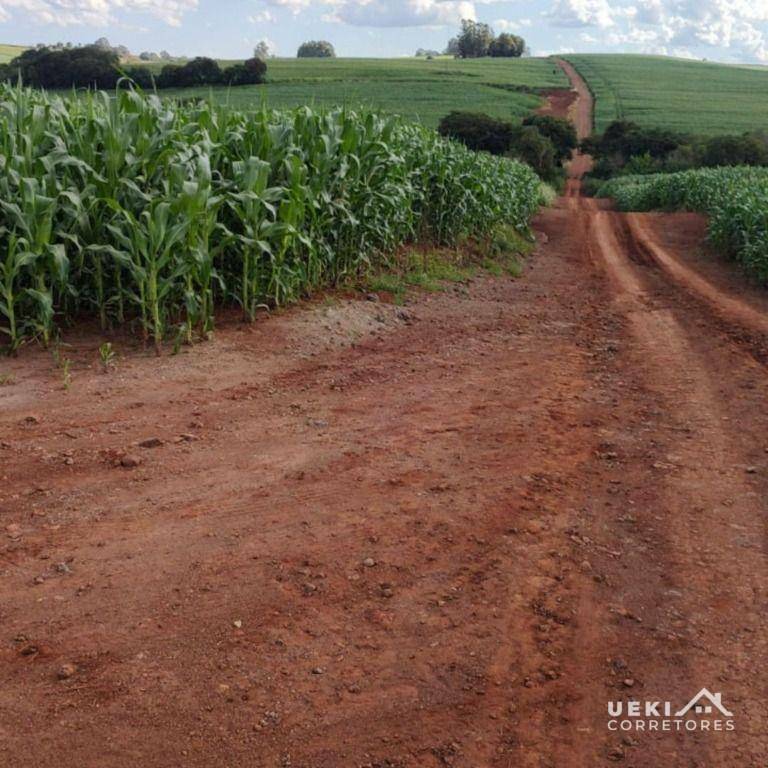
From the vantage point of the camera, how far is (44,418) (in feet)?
18.2

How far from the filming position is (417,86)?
6969 cm

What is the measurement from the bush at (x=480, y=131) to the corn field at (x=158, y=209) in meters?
35.8

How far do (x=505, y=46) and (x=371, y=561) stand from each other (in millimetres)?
126233

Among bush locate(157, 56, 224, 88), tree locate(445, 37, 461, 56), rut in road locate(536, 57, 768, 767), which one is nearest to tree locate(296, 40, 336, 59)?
tree locate(445, 37, 461, 56)

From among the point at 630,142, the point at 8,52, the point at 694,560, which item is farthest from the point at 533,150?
the point at 8,52

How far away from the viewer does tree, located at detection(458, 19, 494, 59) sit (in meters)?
119

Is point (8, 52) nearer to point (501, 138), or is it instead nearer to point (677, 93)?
point (501, 138)

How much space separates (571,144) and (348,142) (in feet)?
148

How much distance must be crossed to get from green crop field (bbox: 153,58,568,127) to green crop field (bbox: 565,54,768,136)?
5885 mm

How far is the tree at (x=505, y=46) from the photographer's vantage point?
118 meters

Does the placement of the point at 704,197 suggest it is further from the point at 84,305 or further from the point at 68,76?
the point at 68,76

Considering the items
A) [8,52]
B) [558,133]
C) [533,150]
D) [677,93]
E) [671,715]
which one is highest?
[8,52]

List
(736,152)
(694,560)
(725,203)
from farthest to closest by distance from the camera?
(736,152)
(725,203)
(694,560)

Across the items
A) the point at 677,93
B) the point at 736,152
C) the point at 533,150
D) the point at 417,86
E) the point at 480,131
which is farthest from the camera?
the point at 677,93
